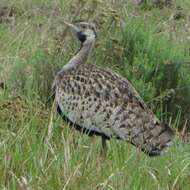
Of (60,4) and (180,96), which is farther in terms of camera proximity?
(60,4)

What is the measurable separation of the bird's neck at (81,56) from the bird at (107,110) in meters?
0.10

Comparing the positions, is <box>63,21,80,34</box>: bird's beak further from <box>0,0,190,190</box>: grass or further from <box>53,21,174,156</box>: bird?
<box>0,0,190,190</box>: grass

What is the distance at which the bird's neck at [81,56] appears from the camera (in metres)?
6.77

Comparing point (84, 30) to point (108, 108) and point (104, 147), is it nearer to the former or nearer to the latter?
point (108, 108)

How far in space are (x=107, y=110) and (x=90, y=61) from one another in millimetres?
1653

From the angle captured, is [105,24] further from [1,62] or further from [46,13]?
[46,13]

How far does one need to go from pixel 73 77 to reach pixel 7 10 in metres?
3.71

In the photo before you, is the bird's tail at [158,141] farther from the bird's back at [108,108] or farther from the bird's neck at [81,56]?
the bird's neck at [81,56]

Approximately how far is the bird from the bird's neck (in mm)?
104

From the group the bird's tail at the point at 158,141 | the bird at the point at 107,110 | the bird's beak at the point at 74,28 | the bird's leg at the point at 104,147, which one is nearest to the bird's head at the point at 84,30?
Answer: the bird's beak at the point at 74,28

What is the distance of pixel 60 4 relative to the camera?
999cm

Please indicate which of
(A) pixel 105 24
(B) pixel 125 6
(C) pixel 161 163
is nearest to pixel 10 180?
(C) pixel 161 163

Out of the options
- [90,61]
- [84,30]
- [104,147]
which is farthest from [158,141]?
[90,61]

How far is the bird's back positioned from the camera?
5.98 meters
